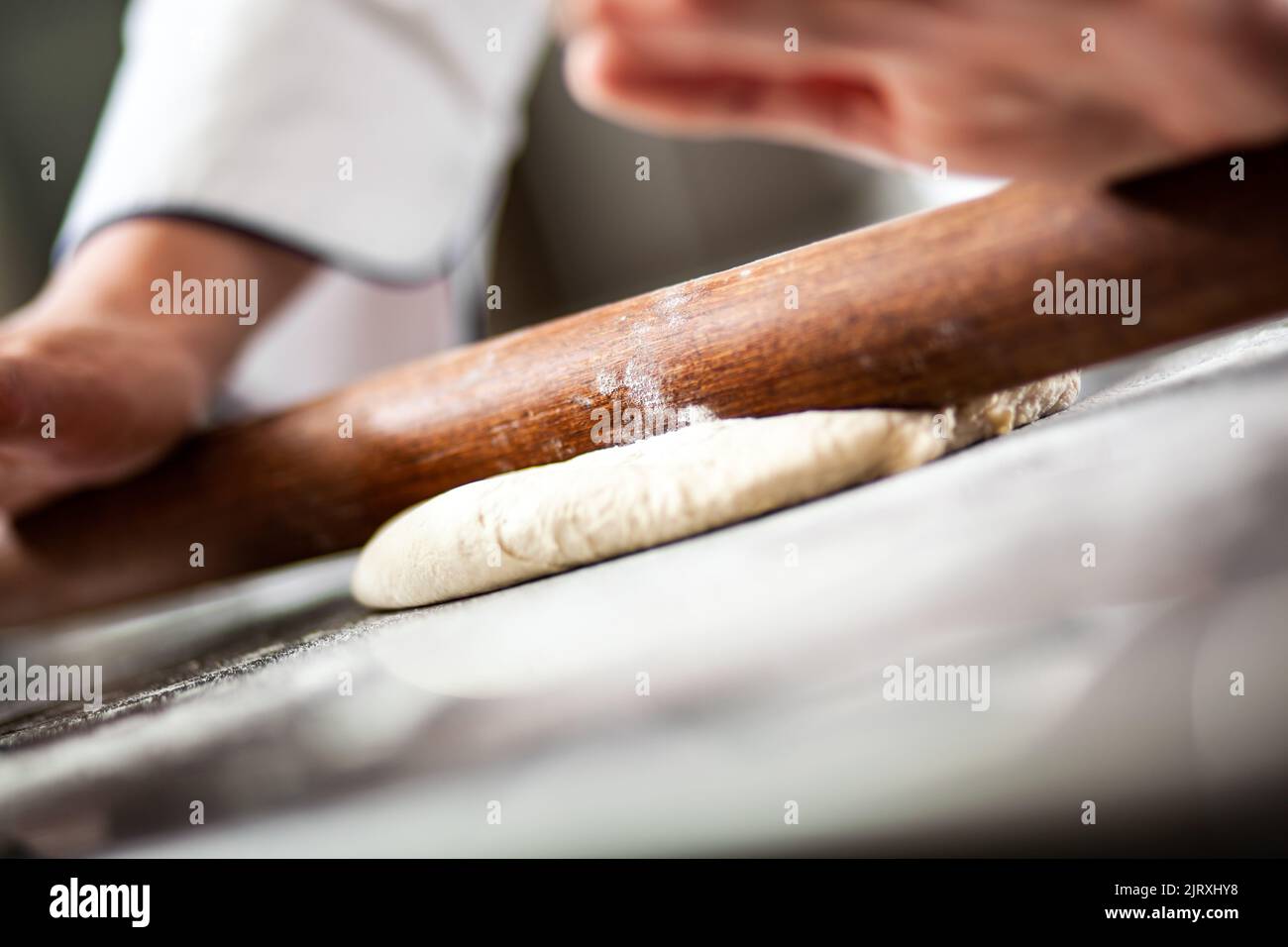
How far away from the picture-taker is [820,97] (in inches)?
12.9

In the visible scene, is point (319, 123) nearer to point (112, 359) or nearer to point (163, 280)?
point (163, 280)

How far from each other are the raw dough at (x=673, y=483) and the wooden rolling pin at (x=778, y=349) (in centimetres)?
2

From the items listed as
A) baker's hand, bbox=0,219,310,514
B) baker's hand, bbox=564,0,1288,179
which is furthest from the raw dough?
baker's hand, bbox=0,219,310,514

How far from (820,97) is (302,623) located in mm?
571

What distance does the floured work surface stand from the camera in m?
0.31

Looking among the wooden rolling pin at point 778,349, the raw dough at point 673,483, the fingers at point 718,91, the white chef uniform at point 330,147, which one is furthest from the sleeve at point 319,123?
the fingers at point 718,91

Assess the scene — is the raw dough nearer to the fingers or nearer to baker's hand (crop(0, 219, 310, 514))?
the fingers

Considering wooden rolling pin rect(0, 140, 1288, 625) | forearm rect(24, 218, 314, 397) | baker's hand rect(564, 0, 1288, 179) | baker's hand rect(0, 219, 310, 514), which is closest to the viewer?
baker's hand rect(564, 0, 1288, 179)

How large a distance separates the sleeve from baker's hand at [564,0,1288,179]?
67 cm

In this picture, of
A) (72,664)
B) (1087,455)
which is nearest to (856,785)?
(1087,455)

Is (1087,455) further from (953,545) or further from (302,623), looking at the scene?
(302,623)

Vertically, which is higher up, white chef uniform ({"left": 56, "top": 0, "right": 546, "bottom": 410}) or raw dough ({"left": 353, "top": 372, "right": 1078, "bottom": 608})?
white chef uniform ({"left": 56, "top": 0, "right": 546, "bottom": 410})

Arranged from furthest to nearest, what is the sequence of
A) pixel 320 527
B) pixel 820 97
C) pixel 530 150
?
pixel 530 150, pixel 320 527, pixel 820 97

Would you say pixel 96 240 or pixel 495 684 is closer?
pixel 495 684
